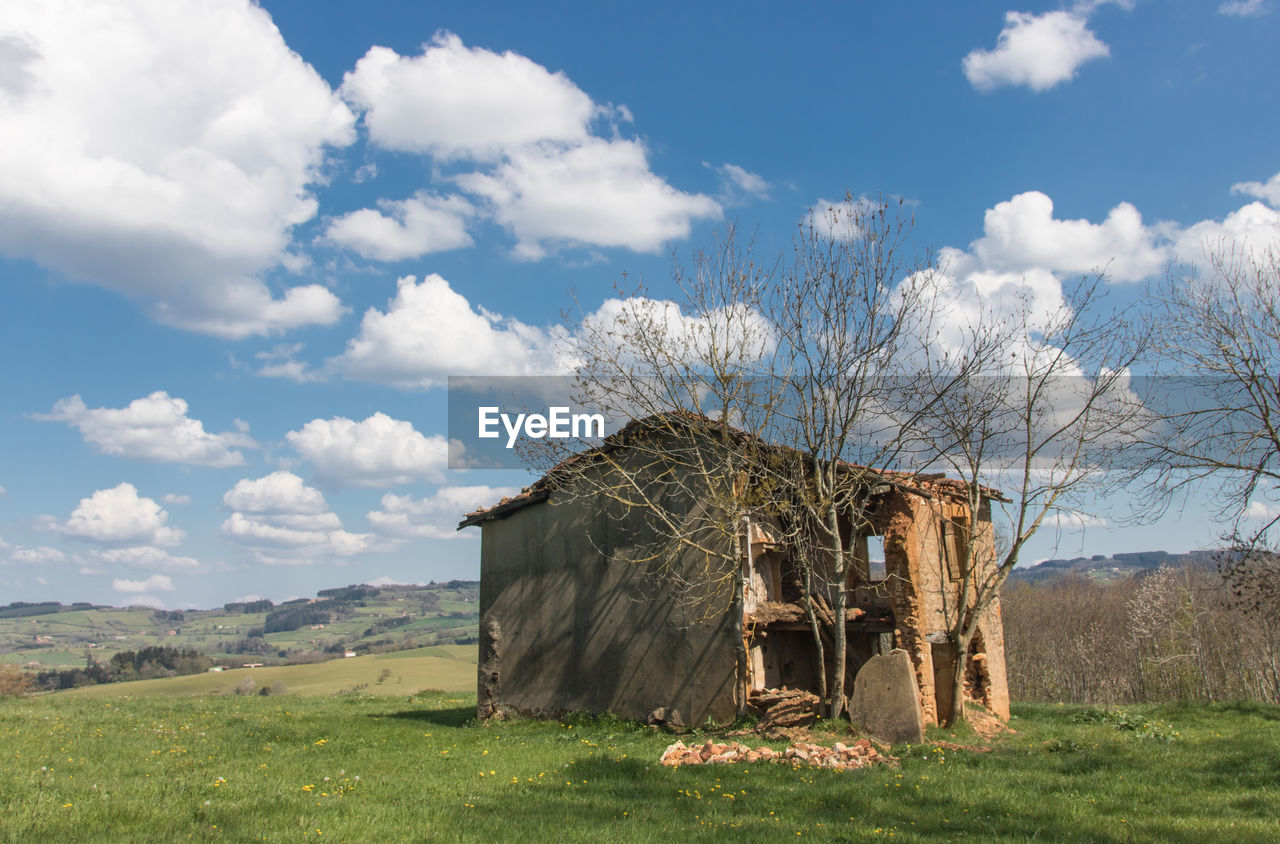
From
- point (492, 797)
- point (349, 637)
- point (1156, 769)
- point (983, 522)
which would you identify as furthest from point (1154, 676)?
point (349, 637)

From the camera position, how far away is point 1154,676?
4891 centimetres

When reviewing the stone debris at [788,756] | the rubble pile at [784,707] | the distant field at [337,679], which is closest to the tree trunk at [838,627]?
the rubble pile at [784,707]

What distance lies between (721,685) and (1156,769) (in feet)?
26.6

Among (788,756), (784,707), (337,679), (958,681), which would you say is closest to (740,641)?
(784,707)

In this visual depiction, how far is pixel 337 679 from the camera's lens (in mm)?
65812

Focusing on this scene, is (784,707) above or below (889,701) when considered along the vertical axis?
below

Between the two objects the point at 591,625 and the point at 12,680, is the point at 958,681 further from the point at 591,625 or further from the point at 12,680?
the point at 12,680

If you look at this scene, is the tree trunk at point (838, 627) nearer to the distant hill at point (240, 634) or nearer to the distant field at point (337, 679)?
the distant field at point (337, 679)

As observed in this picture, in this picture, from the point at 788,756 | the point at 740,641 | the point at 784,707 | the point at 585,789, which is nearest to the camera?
the point at 585,789

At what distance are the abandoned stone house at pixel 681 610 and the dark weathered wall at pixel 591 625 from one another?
0.11 feet

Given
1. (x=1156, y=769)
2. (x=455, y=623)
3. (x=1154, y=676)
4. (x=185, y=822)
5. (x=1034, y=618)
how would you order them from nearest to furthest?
(x=185, y=822) < (x=1156, y=769) < (x=1154, y=676) < (x=1034, y=618) < (x=455, y=623)

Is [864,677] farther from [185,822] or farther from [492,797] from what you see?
[185,822]

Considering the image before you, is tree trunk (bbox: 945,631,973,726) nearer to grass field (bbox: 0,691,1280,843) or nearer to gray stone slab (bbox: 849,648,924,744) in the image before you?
grass field (bbox: 0,691,1280,843)

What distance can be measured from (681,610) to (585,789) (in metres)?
7.57
